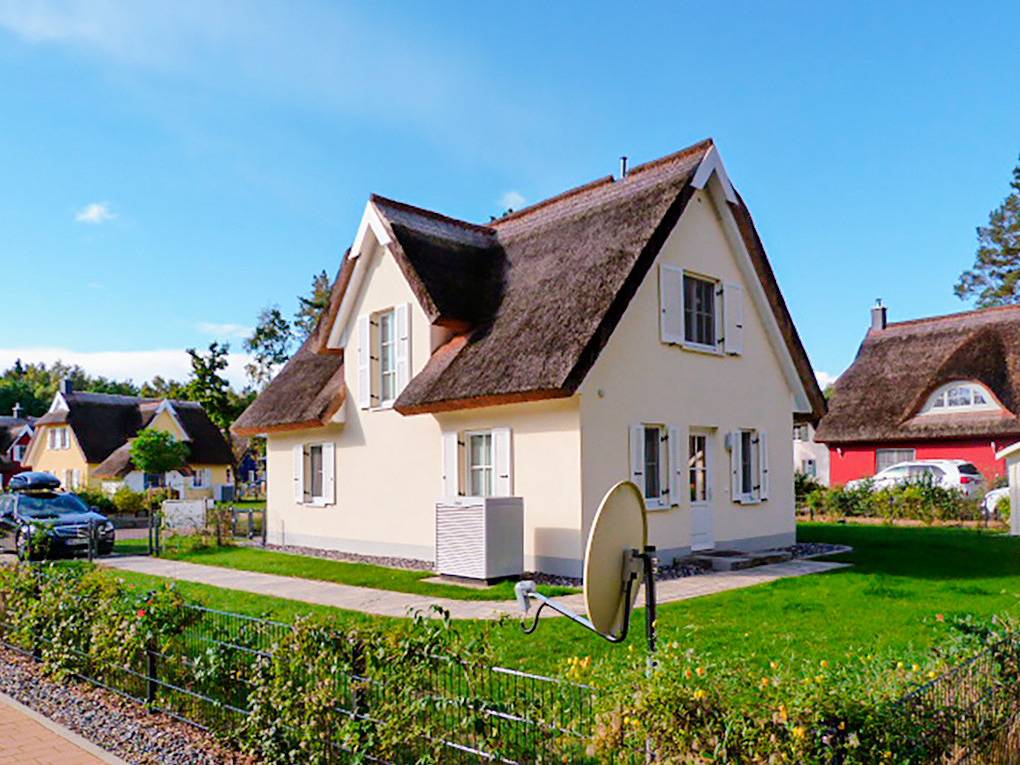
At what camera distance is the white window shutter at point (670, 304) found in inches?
569

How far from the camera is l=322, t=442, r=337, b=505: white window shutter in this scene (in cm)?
1794

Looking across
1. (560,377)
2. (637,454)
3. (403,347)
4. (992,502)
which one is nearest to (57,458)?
(403,347)

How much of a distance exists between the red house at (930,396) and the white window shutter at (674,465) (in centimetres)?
1660

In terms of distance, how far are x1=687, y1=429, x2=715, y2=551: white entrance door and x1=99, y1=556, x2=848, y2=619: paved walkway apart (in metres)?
1.25

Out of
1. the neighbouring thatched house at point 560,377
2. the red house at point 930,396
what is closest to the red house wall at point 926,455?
the red house at point 930,396

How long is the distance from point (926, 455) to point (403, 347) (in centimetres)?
2304

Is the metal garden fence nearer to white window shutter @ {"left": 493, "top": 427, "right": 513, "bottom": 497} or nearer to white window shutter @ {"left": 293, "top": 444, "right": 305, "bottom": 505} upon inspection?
white window shutter @ {"left": 493, "top": 427, "right": 513, "bottom": 497}

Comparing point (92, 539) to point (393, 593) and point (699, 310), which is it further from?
point (699, 310)

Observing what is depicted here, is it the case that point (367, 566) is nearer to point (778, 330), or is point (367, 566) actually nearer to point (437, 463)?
point (437, 463)

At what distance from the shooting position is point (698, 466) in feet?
51.0

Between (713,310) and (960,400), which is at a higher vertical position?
(713,310)

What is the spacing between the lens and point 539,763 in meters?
4.12

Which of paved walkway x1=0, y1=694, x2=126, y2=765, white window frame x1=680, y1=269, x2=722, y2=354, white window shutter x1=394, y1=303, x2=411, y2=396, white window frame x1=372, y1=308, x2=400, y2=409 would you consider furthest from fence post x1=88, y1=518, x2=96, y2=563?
white window frame x1=680, y1=269, x2=722, y2=354

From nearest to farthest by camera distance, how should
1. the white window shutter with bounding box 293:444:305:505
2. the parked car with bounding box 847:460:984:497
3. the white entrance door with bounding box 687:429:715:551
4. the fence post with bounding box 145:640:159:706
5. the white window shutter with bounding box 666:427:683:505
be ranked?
the fence post with bounding box 145:640:159:706 → the white window shutter with bounding box 666:427:683:505 → the white entrance door with bounding box 687:429:715:551 → the white window shutter with bounding box 293:444:305:505 → the parked car with bounding box 847:460:984:497
